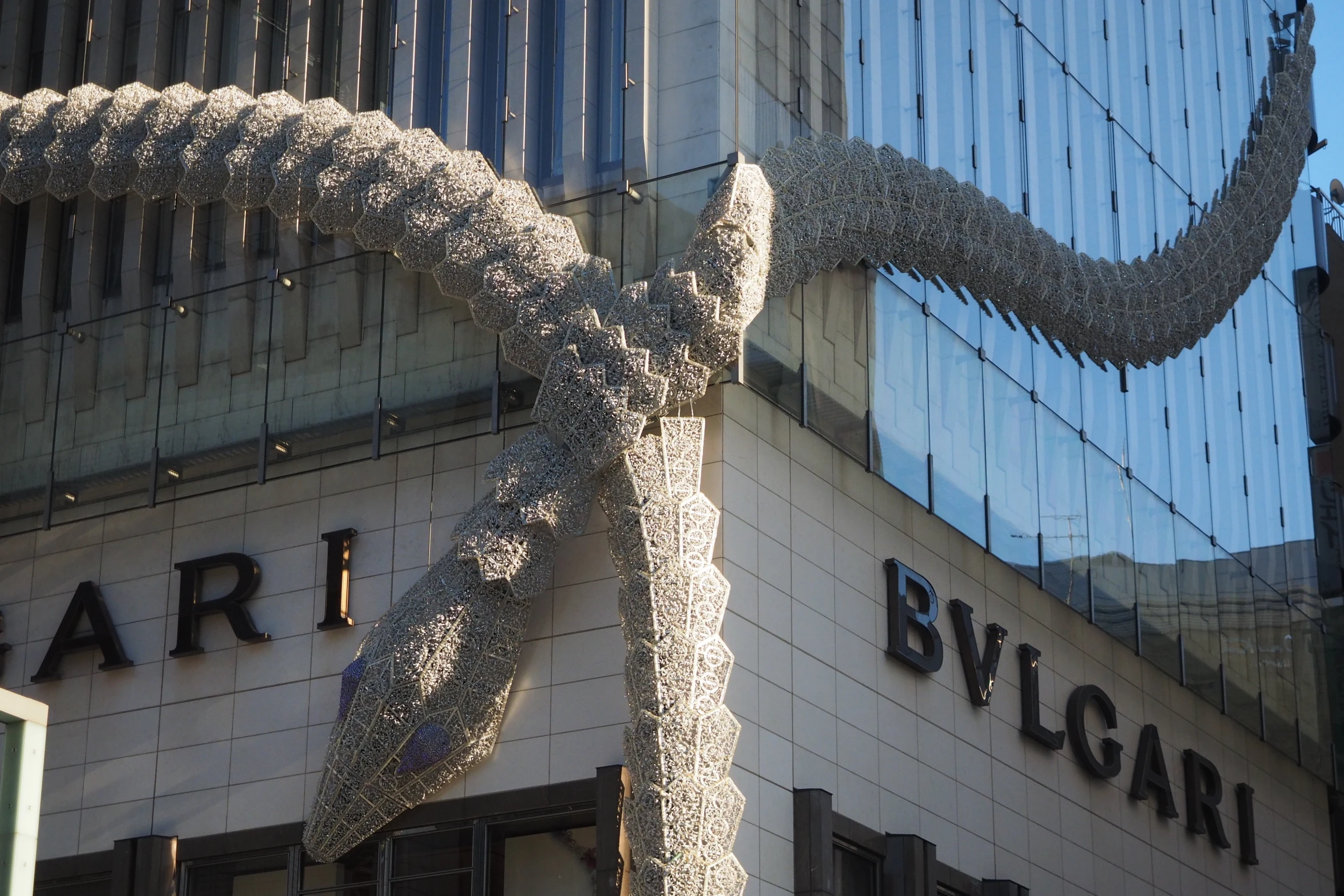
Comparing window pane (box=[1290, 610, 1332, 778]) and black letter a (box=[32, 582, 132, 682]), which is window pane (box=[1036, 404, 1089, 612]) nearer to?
window pane (box=[1290, 610, 1332, 778])

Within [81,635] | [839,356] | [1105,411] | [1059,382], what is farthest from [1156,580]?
[81,635]

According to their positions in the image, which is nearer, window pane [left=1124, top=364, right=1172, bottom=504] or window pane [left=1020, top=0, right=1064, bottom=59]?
window pane [left=1020, top=0, right=1064, bottom=59]

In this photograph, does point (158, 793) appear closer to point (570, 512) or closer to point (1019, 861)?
point (570, 512)

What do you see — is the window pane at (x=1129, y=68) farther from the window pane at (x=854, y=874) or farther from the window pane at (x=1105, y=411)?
the window pane at (x=854, y=874)

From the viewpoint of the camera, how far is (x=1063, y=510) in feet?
113

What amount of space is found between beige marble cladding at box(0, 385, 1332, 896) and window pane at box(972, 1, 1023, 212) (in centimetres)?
586

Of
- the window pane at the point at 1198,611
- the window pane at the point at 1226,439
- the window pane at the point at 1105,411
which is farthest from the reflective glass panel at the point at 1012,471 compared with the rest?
the window pane at the point at 1226,439

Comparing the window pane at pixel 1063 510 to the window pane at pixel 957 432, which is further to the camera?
the window pane at pixel 1063 510

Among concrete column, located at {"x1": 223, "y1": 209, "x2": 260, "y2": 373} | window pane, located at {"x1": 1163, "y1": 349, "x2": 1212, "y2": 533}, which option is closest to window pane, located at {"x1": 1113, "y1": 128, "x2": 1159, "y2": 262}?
window pane, located at {"x1": 1163, "y1": 349, "x2": 1212, "y2": 533}

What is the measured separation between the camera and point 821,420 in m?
29.2

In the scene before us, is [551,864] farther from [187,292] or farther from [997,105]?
[997,105]

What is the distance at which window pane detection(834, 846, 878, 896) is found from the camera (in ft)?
91.7

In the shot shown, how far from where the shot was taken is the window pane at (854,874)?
2794 centimetres

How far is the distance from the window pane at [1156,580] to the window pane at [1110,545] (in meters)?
0.30
